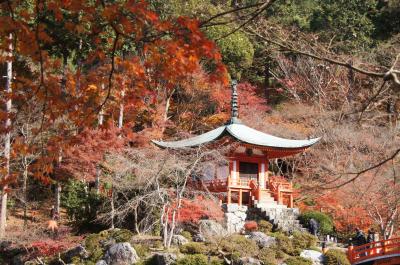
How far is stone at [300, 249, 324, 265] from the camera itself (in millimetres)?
15273

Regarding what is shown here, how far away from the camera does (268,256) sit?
1445cm

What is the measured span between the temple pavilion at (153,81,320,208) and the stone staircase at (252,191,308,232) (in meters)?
0.18

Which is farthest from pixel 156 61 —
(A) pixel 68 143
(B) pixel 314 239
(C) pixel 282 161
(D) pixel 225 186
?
(C) pixel 282 161

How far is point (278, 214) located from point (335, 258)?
3.52 m

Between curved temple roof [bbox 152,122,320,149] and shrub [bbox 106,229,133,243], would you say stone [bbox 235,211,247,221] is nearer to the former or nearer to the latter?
curved temple roof [bbox 152,122,320,149]

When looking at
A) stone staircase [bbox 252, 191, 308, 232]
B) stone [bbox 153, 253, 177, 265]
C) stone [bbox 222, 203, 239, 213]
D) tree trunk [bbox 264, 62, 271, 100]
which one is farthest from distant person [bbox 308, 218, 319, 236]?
tree trunk [bbox 264, 62, 271, 100]

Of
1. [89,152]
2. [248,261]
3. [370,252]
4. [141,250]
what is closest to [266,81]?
[89,152]

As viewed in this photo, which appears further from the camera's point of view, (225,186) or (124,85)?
(225,186)

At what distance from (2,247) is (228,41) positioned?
568 inches

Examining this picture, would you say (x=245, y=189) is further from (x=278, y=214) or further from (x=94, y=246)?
(x=94, y=246)

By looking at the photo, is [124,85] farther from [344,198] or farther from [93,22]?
[344,198]

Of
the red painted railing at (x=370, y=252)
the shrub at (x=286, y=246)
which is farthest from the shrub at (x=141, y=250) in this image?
the red painted railing at (x=370, y=252)

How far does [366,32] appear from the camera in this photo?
27.9 meters

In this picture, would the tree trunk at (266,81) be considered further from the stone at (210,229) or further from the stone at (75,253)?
the stone at (75,253)
